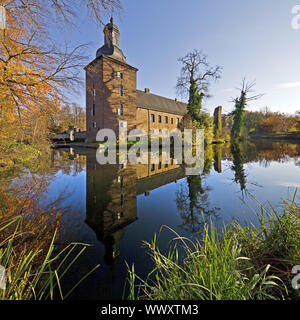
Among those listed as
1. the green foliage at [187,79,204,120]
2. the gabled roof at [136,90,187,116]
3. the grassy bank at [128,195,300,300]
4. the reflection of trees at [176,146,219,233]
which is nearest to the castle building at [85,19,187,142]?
the gabled roof at [136,90,187,116]

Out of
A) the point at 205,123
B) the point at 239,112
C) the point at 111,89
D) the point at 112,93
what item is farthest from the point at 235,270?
the point at 239,112

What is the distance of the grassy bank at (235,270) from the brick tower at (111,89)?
70.9ft

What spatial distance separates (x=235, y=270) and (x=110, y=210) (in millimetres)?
2881

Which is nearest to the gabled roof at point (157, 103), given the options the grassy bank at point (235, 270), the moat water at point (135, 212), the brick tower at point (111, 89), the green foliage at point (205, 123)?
the brick tower at point (111, 89)

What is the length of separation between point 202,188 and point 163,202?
1.79 metres

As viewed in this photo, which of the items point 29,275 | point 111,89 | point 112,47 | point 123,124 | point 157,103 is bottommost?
point 29,275

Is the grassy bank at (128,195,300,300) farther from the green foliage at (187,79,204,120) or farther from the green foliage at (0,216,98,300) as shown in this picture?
the green foliage at (187,79,204,120)

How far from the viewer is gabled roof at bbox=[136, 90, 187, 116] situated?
27688mm

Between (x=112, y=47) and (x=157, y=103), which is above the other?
(x=112, y=47)

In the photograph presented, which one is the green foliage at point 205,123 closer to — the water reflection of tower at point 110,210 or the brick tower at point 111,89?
the brick tower at point 111,89

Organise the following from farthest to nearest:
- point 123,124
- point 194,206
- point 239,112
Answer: point 239,112, point 123,124, point 194,206

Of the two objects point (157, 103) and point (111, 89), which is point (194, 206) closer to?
point (111, 89)

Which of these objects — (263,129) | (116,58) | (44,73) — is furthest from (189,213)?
(263,129)

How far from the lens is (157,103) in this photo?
3105cm
